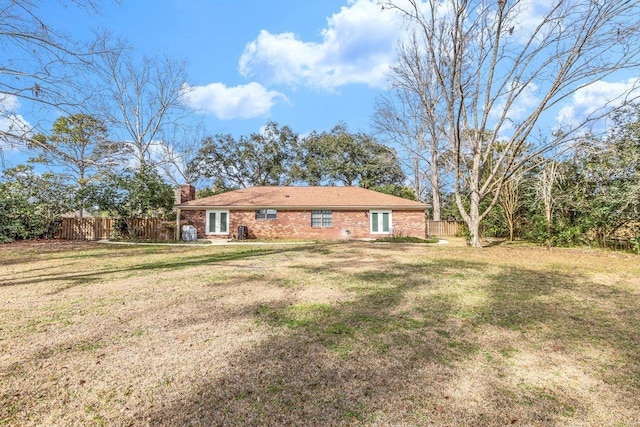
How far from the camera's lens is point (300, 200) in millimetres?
19641

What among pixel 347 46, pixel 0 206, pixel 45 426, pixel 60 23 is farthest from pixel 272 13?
pixel 0 206

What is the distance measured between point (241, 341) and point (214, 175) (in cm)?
3109

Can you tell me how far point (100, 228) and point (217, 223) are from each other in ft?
22.6

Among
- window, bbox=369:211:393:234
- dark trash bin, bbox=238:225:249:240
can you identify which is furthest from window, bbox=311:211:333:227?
dark trash bin, bbox=238:225:249:240

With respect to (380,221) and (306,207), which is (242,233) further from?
(380,221)

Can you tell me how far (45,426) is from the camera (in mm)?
2049

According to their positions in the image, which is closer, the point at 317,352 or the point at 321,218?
the point at 317,352

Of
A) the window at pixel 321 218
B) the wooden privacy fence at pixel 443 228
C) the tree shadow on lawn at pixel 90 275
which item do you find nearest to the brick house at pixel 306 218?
the window at pixel 321 218

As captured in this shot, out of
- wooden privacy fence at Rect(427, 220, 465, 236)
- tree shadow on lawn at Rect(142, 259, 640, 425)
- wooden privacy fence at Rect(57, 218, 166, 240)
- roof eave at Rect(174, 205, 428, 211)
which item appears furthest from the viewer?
wooden privacy fence at Rect(427, 220, 465, 236)

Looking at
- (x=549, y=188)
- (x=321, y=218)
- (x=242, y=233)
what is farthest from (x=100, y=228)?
(x=549, y=188)

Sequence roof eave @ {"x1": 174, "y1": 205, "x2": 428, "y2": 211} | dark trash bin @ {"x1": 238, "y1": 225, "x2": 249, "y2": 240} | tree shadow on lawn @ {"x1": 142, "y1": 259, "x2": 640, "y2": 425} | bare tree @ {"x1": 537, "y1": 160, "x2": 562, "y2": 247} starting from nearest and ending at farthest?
1. tree shadow on lawn @ {"x1": 142, "y1": 259, "x2": 640, "y2": 425}
2. bare tree @ {"x1": 537, "y1": 160, "x2": 562, "y2": 247}
3. dark trash bin @ {"x1": 238, "y1": 225, "x2": 249, "y2": 240}
4. roof eave @ {"x1": 174, "y1": 205, "x2": 428, "y2": 211}

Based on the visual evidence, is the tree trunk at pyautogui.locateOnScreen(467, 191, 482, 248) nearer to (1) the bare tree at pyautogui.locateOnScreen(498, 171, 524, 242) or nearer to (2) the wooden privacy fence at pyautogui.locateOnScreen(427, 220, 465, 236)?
(1) the bare tree at pyautogui.locateOnScreen(498, 171, 524, 242)

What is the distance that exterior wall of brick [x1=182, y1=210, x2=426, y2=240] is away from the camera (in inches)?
750

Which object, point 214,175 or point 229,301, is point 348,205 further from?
point 214,175
